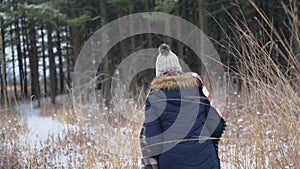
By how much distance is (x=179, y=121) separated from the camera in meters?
2.27

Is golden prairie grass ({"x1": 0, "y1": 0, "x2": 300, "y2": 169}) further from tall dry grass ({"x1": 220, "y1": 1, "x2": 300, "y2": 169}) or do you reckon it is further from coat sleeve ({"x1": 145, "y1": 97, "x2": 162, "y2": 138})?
coat sleeve ({"x1": 145, "y1": 97, "x2": 162, "y2": 138})

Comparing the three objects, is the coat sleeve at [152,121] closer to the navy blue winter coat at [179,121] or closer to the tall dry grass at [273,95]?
the navy blue winter coat at [179,121]

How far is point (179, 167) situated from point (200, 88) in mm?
556

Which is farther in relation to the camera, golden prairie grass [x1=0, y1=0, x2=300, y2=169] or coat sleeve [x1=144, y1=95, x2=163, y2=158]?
golden prairie grass [x1=0, y1=0, x2=300, y2=169]

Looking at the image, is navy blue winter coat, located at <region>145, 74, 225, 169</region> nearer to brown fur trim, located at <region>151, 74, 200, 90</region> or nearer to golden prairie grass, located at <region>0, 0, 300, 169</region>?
brown fur trim, located at <region>151, 74, 200, 90</region>

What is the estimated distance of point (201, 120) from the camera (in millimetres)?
2324

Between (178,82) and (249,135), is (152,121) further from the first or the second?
(249,135)

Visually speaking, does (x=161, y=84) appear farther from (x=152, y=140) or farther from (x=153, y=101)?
(x=152, y=140)

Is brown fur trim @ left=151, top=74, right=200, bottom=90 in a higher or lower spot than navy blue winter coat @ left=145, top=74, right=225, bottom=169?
higher

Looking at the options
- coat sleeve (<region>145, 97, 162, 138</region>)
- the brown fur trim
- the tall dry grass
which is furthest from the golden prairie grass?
coat sleeve (<region>145, 97, 162, 138</region>)

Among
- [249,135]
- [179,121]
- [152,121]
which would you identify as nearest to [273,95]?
[249,135]

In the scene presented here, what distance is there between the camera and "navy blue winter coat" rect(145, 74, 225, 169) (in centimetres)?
227

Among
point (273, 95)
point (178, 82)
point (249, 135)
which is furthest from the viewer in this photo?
point (249, 135)

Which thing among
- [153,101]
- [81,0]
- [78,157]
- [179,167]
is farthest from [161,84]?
[81,0]
